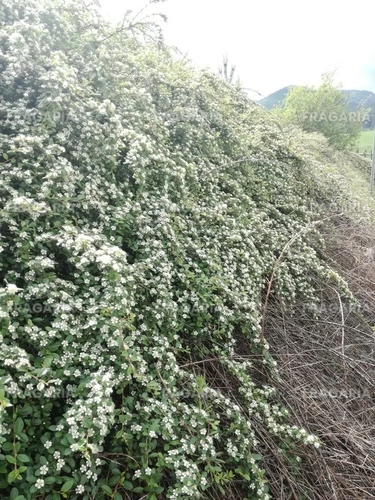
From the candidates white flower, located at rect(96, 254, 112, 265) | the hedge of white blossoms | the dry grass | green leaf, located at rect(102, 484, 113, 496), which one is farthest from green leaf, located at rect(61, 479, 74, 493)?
the dry grass

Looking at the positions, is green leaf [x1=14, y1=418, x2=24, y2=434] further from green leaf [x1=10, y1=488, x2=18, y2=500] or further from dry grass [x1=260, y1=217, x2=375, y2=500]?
dry grass [x1=260, y1=217, x2=375, y2=500]

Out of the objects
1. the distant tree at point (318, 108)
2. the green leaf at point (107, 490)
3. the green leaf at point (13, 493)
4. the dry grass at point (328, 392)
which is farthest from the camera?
the distant tree at point (318, 108)

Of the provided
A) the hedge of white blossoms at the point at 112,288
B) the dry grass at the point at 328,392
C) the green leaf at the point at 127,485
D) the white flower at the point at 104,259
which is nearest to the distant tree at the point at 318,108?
the dry grass at the point at 328,392

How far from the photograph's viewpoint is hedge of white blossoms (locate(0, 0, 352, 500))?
1.44 meters

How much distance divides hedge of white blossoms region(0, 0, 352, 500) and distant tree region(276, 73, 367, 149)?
35.6 feet

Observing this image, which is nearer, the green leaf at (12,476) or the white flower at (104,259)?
the green leaf at (12,476)

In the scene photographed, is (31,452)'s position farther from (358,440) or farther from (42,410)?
(358,440)

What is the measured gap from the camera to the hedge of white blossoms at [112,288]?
1438 mm

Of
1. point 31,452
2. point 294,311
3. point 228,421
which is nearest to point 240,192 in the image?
point 294,311

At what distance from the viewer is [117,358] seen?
1.62 m

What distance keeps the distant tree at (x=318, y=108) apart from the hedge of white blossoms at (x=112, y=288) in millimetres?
10865

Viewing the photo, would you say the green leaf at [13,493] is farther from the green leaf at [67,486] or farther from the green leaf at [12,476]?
the green leaf at [67,486]

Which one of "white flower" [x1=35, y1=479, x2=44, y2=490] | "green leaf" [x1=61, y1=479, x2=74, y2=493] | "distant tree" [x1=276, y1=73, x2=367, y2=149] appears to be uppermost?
"distant tree" [x1=276, y1=73, x2=367, y2=149]

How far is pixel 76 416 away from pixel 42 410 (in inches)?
6.6
